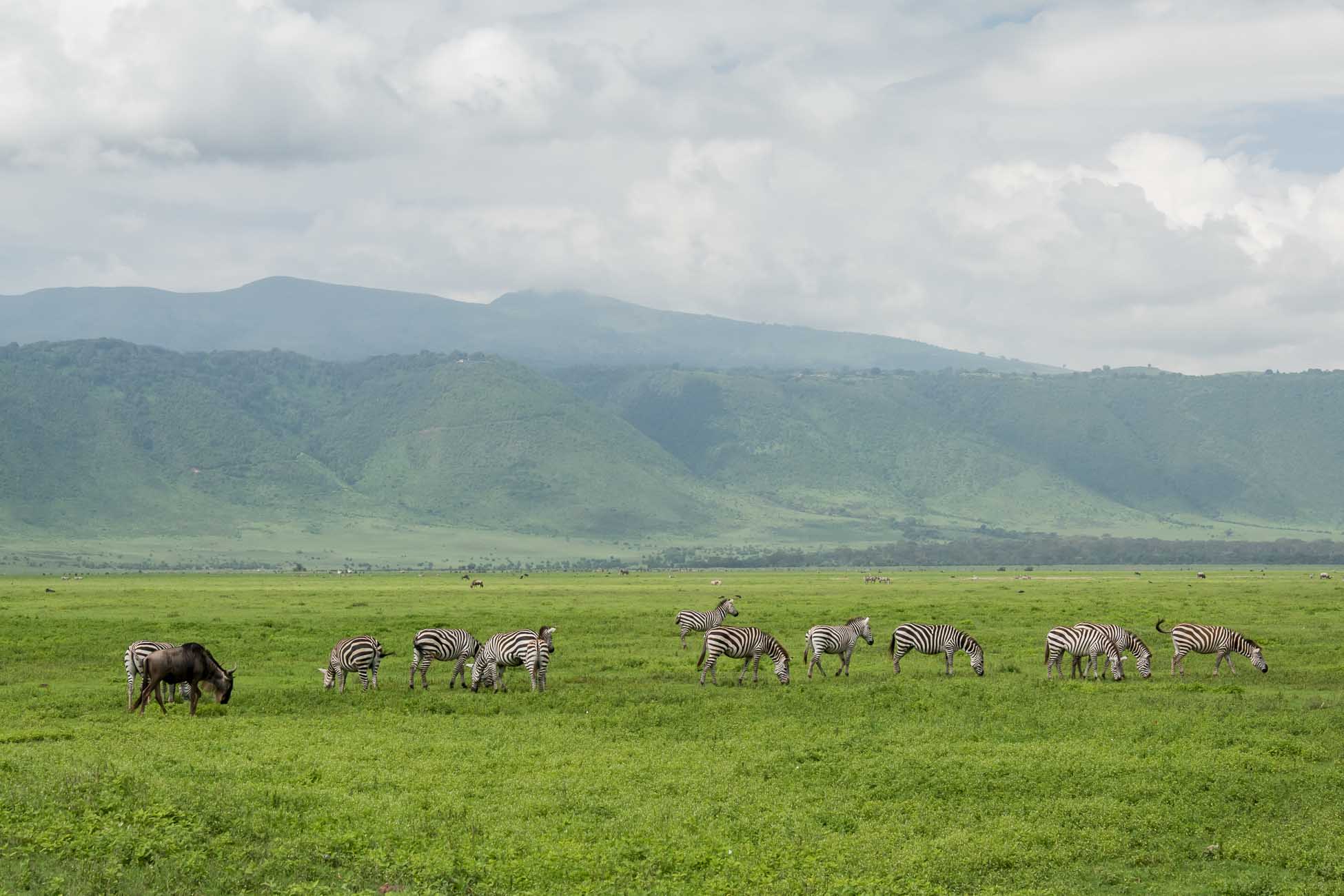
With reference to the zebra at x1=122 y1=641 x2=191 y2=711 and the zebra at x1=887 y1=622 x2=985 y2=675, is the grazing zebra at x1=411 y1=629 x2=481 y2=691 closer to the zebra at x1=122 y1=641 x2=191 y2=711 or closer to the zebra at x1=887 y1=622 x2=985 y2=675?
the zebra at x1=122 y1=641 x2=191 y2=711

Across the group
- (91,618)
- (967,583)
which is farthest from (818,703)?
(967,583)

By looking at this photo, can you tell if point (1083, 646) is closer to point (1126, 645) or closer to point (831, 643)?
point (1126, 645)

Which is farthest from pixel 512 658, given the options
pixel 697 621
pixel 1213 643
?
pixel 1213 643

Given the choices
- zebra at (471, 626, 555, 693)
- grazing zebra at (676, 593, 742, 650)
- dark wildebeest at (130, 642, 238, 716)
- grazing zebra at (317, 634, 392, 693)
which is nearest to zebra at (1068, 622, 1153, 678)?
zebra at (471, 626, 555, 693)

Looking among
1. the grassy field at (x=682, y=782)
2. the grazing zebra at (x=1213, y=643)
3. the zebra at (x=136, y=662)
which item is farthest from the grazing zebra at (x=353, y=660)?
the grazing zebra at (x=1213, y=643)

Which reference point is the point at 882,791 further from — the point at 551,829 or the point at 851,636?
the point at 851,636

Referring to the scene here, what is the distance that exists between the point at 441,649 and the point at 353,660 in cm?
199

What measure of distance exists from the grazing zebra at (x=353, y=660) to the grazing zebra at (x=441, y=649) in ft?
2.77

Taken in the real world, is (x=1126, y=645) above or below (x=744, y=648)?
above

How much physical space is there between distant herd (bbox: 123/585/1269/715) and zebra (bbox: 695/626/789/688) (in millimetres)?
22

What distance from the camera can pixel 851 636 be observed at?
31.5m

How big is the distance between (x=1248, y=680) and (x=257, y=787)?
22.0 metres

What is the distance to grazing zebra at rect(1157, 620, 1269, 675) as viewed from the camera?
1225 inches

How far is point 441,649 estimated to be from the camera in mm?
29188
